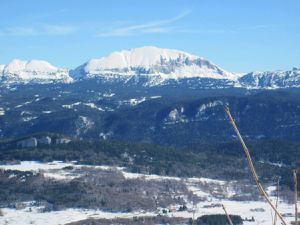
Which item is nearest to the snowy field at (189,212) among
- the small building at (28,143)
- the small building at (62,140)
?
the small building at (28,143)

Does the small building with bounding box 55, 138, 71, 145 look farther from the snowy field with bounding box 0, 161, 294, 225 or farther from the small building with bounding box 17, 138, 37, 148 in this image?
the snowy field with bounding box 0, 161, 294, 225

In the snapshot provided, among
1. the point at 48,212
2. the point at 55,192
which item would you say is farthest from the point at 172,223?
the point at 55,192

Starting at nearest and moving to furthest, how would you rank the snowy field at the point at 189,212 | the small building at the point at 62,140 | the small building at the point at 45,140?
the snowy field at the point at 189,212, the small building at the point at 62,140, the small building at the point at 45,140

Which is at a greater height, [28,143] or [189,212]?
[28,143]

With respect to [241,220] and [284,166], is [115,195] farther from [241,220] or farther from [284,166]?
[284,166]

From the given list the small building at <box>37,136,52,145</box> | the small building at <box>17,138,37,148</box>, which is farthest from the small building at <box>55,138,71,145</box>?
the small building at <box>17,138,37,148</box>

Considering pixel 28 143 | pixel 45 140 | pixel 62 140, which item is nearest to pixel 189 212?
Answer: pixel 62 140

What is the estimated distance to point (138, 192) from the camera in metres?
115

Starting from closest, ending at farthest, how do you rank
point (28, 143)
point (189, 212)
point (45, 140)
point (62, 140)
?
point (189, 212) < point (28, 143) < point (62, 140) < point (45, 140)

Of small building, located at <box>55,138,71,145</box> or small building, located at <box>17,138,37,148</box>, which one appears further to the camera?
small building, located at <box>55,138,71,145</box>

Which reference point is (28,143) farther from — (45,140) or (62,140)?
(62,140)

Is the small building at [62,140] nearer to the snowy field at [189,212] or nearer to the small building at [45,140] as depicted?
the small building at [45,140]

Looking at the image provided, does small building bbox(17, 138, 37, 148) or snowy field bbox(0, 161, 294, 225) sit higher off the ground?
small building bbox(17, 138, 37, 148)

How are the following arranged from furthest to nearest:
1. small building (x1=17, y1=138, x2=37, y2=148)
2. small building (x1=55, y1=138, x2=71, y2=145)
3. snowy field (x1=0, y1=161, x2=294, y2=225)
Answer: small building (x1=55, y1=138, x2=71, y2=145) < small building (x1=17, y1=138, x2=37, y2=148) < snowy field (x1=0, y1=161, x2=294, y2=225)
